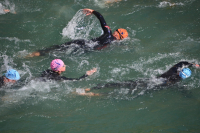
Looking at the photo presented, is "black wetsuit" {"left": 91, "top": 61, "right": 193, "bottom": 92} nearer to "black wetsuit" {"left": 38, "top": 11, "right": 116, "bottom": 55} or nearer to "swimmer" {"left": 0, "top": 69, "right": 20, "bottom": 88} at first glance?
"black wetsuit" {"left": 38, "top": 11, "right": 116, "bottom": 55}

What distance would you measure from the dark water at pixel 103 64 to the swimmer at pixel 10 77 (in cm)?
38

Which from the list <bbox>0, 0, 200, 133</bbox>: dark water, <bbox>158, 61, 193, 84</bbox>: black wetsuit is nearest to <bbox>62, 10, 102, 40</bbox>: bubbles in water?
<bbox>0, 0, 200, 133</bbox>: dark water

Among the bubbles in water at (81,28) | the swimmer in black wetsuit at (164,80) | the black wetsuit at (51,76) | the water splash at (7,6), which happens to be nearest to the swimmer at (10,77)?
the black wetsuit at (51,76)

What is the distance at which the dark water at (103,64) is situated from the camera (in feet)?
19.1

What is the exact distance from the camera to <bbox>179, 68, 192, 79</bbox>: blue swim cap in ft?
21.0

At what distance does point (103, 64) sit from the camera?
7641 mm

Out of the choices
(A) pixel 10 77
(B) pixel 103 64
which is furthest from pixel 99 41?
(A) pixel 10 77

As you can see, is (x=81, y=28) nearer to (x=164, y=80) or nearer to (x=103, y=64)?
(x=103, y=64)

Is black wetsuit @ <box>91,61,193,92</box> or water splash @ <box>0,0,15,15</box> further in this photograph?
water splash @ <box>0,0,15,15</box>

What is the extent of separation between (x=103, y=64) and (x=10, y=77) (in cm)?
357

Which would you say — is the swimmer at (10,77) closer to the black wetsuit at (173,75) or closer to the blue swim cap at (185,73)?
the black wetsuit at (173,75)

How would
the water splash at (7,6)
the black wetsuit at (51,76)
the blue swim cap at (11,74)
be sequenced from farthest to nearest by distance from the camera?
1. the water splash at (7,6)
2. the black wetsuit at (51,76)
3. the blue swim cap at (11,74)

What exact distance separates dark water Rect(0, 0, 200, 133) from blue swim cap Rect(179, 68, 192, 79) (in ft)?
1.88

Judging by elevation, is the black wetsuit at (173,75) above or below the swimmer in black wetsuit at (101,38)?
below
